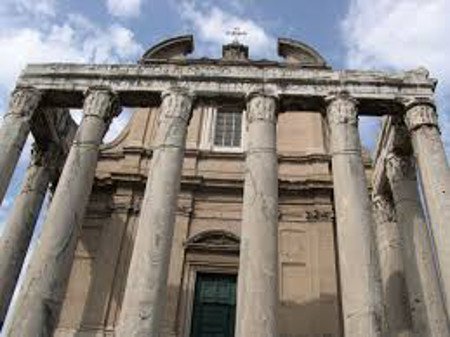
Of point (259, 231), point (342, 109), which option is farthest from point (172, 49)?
point (259, 231)

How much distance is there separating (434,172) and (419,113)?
1.96m

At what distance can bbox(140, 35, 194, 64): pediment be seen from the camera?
918 inches

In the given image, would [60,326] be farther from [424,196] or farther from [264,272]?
[424,196]

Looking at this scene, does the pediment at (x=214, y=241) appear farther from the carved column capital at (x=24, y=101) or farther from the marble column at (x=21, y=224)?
the carved column capital at (x=24, y=101)

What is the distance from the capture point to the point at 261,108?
15.4 metres

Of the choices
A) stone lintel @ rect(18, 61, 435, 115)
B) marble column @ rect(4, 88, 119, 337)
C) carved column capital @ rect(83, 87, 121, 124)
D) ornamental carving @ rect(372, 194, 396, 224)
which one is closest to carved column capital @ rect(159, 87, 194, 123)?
stone lintel @ rect(18, 61, 435, 115)

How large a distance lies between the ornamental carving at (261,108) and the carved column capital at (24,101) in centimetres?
577

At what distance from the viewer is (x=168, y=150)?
14484 mm

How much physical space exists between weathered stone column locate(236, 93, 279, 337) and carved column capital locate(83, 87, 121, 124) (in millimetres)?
3682

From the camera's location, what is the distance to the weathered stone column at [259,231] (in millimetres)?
11688

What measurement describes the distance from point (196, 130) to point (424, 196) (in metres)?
9.71

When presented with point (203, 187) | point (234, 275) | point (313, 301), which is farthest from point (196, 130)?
point (313, 301)

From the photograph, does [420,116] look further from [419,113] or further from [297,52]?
[297,52]

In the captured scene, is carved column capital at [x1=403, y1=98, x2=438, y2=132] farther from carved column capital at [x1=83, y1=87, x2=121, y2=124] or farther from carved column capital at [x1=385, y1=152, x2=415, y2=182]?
carved column capital at [x1=83, y1=87, x2=121, y2=124]
